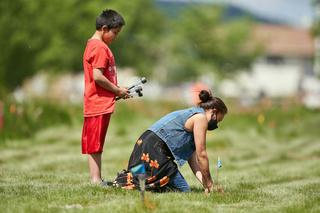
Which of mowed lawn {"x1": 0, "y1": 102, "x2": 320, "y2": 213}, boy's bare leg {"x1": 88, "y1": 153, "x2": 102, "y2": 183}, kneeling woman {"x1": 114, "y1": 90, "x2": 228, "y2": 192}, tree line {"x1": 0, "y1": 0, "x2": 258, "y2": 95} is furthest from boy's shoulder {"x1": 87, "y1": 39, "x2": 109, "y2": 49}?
tree line {"x1": 0, "y1": 0, "x2": 258, "y2": 95}

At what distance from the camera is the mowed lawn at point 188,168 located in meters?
7.05

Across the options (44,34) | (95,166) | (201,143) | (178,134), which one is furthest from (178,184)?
(44,34)

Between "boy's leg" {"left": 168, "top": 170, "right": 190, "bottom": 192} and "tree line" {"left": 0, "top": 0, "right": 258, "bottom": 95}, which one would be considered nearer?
"boy's leg" {"left": 168, "top": 170, "right": 190, "bottom": 192}

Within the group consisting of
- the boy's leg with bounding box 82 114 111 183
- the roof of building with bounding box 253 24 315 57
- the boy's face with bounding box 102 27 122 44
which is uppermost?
the roof of building with bounding box 253 24 315 57

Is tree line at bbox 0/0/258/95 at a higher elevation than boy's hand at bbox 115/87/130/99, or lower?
higher

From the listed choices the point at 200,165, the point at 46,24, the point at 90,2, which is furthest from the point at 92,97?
the point at 90,2

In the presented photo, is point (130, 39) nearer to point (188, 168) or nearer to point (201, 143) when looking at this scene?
point (188, 168)

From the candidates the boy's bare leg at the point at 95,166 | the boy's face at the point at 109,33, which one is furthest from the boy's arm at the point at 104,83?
the boy's bare leg at the point at 95,166

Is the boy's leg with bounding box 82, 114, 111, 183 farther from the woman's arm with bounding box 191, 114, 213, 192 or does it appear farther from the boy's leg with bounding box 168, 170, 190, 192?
the woman's arm with bounding box 191, 114, 213, 192

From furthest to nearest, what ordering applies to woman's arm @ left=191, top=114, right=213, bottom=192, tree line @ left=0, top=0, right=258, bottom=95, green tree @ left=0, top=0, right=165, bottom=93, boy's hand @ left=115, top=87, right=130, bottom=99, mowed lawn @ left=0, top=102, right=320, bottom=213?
tree line @ left=0, top=0, right=258, bottom=95, green tree @ left=0, top=0, right=165, bottom=93, boy's hand @ left=115, top=87, right=130, bottom=99, woman's arm @ left=191, top=114, right=213, bottom=192, mowed lawn @ left=0, top=102, right=320, bottom=213

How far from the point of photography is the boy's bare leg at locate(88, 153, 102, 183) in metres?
8.50

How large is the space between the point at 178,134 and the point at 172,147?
148mm

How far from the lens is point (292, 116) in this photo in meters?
23.6

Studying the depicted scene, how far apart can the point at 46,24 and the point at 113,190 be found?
29.7 meters
